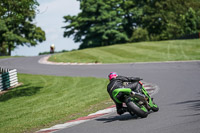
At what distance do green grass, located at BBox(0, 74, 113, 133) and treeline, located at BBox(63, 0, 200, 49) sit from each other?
155ft

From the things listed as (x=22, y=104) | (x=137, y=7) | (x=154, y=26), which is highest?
(x=137, y=7)

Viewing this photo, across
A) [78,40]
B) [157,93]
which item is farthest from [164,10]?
[157,93]

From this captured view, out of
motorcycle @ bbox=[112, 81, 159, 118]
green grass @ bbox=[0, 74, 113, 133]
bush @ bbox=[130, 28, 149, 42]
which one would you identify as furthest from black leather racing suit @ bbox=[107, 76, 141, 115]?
bush @ bbox=[130, 28, 149, 42]

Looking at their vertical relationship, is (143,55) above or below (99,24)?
below

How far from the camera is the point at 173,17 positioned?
71.7 m

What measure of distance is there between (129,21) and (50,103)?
214 ft

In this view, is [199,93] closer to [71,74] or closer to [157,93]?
[157,93]

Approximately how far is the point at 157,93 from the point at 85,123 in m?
5.42

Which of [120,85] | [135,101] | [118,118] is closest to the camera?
[135,101]

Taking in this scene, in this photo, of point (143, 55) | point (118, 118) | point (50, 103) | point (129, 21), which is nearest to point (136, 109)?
point (118, 118)

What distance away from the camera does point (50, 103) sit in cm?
1400

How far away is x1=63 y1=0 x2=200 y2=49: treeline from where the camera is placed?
66.8 meters

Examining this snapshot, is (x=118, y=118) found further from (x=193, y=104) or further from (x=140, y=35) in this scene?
(x=140, y=35)

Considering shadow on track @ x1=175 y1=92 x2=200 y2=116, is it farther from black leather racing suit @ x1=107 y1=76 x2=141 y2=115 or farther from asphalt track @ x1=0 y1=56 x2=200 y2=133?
black leather racing suit @ x1=107 y1=76 x2=141 y2=115
